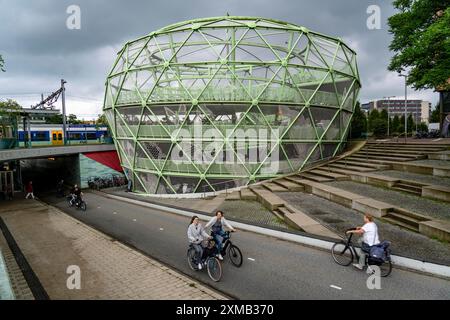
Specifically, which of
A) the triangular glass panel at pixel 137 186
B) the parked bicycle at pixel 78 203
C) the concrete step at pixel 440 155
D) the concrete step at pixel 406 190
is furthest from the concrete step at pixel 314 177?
the parked bicycle at pixel 78 203

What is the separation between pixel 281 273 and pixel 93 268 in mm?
5480

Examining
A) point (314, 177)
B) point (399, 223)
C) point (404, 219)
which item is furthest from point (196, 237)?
point (314, 177)

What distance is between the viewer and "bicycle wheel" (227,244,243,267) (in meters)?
9.05

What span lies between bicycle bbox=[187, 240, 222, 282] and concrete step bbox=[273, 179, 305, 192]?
10679 mm

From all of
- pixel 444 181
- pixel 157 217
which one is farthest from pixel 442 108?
pixel 157 217

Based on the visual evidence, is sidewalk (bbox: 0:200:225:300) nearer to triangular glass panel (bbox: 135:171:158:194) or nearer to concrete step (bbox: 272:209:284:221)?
concrete step (bbox: 272:209:284:221)

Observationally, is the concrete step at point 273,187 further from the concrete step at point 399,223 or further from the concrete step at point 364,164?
the concrete step at point 399,223

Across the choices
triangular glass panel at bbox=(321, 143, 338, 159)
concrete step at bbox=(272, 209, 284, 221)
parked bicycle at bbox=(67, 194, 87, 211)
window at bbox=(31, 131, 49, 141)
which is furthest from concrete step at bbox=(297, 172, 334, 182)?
window at bbox=(31, 131, 49, 141)

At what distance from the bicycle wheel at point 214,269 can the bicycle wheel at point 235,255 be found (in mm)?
905

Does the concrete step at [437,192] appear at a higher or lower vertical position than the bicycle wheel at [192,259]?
higher

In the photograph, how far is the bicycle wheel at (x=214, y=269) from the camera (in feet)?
26.9

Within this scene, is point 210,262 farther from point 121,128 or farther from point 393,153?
point 121,128

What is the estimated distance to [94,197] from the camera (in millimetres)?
24406

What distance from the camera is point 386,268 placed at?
8141mm
